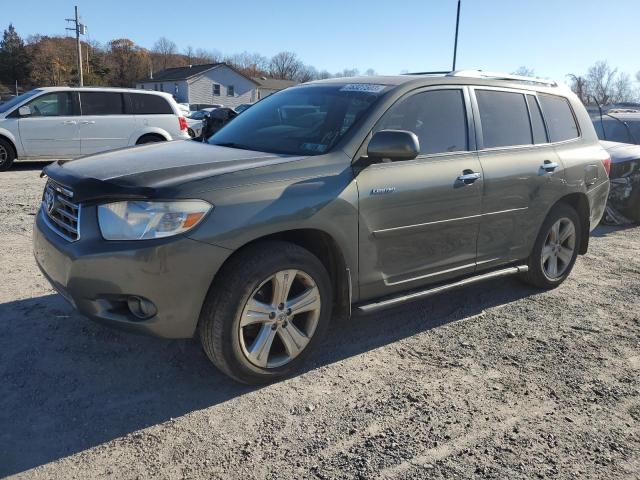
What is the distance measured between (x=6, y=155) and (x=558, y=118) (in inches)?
424

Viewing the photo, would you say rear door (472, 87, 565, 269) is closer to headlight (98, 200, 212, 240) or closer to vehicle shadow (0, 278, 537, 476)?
vehicle shadow (0, 278, 537, 476)

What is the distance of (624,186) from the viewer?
8.49 metres

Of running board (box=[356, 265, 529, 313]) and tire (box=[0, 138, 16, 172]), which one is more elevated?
tire (box=[0, 138, 16, 172])

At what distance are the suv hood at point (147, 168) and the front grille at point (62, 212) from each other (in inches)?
2.6

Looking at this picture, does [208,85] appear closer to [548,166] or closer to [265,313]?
[548,166]

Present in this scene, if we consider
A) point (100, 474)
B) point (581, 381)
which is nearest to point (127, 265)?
point (100, 474)

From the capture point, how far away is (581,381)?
3.51 metres

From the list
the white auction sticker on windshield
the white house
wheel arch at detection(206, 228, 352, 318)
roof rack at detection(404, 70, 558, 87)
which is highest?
the white house

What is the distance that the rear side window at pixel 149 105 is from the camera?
12.3 m

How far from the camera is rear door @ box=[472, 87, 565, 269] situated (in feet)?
13.9

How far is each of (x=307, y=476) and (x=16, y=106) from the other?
1142 cm

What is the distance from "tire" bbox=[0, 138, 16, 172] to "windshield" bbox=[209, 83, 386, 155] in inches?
354

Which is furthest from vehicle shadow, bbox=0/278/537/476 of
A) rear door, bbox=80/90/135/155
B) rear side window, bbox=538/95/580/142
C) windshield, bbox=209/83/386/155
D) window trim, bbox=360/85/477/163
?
rear door, bbox=80/90/135/155

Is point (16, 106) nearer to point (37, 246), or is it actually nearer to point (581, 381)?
point (37, 246)
